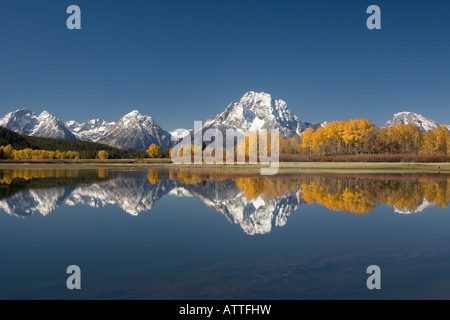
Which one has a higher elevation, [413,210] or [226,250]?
[413,210]

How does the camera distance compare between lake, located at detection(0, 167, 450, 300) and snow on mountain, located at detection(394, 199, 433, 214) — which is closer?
lake, located at detection(0, 167, 450, 300)

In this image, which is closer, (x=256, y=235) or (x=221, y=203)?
(x=256, y=235)

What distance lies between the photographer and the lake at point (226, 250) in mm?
9349

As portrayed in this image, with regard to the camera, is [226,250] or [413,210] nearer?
[226,250]

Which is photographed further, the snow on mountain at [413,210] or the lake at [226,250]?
the snow on mountain at [413,210]

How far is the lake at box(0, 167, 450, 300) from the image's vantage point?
9349 mm

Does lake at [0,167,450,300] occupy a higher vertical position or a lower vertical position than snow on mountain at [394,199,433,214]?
lower

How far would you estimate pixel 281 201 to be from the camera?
26172 mm

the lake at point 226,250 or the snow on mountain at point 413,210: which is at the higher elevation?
the snow on mountain at point 413,210

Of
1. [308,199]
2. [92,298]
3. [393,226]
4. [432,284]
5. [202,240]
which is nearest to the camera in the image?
[92,298]

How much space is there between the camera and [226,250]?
13234 mm
